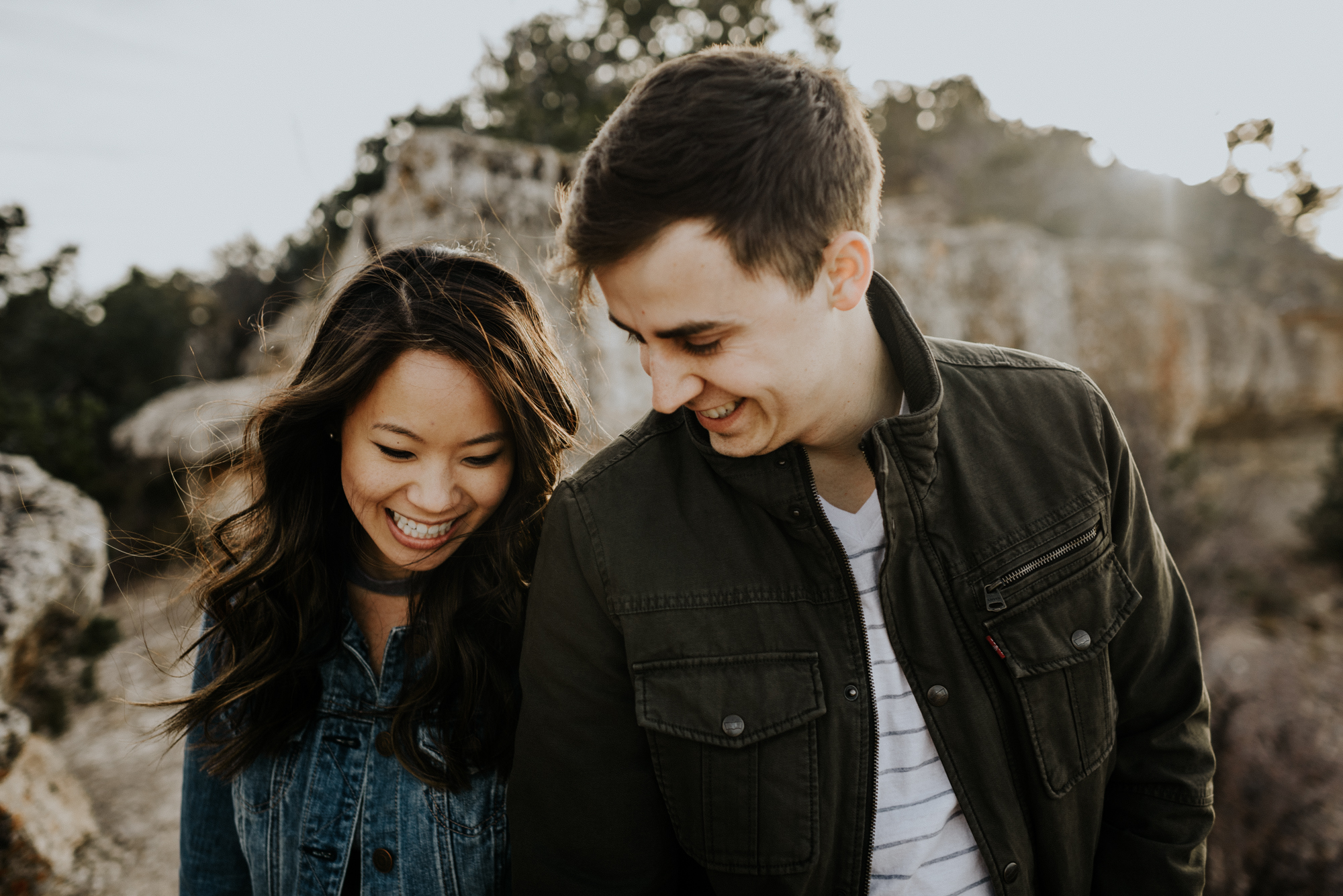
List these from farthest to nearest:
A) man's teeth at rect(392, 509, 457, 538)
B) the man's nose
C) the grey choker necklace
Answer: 1. the grey choker necklace
2. man's teeth at rect(392, 509, 457, 538)
3. the man's nose

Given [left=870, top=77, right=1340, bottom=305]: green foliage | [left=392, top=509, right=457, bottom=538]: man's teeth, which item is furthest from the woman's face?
[left=870, top=77, right=1340, bottom=305]: green foliage

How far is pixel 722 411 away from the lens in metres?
1.52

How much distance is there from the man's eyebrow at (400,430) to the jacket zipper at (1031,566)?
1.39m

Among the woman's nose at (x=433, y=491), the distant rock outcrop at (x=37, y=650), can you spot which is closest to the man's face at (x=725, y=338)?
the woman's nose at (x=433, y=491)

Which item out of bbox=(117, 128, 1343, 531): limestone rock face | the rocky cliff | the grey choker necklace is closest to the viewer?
the grey choker necklace

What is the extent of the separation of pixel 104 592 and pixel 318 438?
582 centimetres

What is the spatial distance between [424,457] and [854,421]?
108cm

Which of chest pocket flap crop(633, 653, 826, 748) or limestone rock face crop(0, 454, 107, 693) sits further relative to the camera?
limestone rock face crop(0, 454, 107, 693)

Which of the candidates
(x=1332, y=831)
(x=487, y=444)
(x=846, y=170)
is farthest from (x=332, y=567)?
(x=1332, y=831)

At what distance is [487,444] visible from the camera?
5.74 ft

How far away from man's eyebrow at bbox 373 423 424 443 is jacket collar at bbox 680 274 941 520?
666 mm

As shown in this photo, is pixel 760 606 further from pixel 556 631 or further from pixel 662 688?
pixel 556 631

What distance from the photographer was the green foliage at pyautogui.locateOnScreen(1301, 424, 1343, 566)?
8.29 m

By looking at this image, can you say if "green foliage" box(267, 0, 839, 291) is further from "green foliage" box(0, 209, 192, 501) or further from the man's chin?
the man's chin
